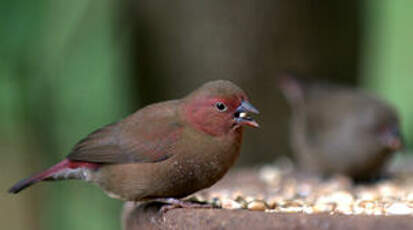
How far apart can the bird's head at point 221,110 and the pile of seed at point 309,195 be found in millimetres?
394

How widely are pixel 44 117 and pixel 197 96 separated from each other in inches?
146

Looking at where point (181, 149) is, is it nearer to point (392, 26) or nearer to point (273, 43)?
point (273, 43)

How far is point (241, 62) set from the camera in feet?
21.9

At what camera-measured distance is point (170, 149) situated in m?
3.70

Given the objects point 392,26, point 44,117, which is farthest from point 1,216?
point 392,26

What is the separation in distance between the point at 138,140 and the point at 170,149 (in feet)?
0.68

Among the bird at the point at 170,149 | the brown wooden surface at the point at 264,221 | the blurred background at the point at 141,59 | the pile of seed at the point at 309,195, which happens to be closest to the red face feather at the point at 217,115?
the bird at the point at 170,149

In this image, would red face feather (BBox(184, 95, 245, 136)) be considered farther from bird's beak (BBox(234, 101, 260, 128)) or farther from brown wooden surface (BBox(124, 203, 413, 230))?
brown wooden surface (BBox(124, 203, 413, 230))

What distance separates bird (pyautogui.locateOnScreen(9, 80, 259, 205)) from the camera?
3664mm

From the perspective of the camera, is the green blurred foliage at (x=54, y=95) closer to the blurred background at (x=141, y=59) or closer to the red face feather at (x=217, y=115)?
the blurred background at (x=141, y=59)

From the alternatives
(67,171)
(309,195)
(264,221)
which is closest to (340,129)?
(309,195)

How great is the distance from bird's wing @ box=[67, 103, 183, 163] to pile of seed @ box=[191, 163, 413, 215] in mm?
414

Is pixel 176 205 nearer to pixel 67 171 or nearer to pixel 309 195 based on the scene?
pixel 67 171

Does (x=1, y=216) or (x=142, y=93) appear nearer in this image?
(x=142, y=93)
